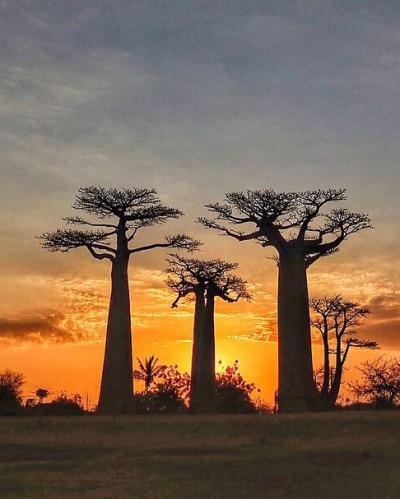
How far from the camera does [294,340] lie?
96.9ft

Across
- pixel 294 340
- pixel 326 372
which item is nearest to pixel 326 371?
pixel 326 372

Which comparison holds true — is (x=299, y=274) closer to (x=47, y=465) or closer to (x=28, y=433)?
(x=28, y=433)

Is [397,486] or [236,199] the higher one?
[236,199]

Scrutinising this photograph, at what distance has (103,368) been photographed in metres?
30.7

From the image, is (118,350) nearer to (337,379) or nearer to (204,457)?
(337,379)

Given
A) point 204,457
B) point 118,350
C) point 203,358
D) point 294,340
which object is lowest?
point 204,457

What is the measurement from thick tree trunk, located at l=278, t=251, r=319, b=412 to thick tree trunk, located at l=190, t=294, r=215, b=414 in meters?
9.05

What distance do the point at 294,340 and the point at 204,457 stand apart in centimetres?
1517

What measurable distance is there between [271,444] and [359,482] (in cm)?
567

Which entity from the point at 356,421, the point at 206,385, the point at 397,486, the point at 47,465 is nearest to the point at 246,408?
the point at 206,385

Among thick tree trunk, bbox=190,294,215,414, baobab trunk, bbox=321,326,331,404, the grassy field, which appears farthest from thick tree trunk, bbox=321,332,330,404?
the grassy field

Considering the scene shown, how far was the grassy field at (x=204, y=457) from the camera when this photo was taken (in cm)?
1102

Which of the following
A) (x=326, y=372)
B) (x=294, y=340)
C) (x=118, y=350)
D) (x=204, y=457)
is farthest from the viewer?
(x=326, y=372)

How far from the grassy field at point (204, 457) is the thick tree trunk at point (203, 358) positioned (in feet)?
53.1
